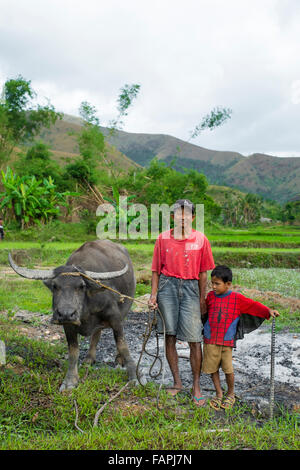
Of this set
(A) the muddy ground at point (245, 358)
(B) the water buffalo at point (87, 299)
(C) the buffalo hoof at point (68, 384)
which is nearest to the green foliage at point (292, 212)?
(A) the muddy ground at point (245, 358)

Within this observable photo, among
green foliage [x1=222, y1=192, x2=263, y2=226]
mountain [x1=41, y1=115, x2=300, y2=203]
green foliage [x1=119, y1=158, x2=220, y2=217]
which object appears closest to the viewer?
green foliage [x1=119, y1=158, x2=220, y2=217]

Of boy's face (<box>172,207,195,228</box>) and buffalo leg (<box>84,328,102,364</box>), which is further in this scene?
buffalo leg (<box>84,328,102,364</box>)

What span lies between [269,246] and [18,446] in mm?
15934


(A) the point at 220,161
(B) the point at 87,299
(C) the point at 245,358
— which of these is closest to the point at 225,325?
(B) the point at 87,299

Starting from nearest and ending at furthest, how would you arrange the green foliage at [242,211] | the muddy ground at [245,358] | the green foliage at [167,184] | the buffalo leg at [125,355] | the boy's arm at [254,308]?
1. the boy's arm at [254,308]
2. the muddy ground at [245,358]
3. the buffalo leg at [125,355]
4. the green foliage at [167,184]
5. the green foliage at [242,211]

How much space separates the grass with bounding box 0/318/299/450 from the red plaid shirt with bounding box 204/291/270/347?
20.7 inches

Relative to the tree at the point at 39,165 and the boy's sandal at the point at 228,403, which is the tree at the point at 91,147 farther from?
the boy's sandal at the point at 228,403

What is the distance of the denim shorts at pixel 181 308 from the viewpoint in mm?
3162

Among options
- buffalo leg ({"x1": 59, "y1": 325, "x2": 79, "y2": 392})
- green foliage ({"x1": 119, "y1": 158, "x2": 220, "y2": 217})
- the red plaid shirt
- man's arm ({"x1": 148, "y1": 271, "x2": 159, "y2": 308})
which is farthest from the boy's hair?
green foliage ({"x1": 119, "y1": 158, "x2": 220, "y2": 217})

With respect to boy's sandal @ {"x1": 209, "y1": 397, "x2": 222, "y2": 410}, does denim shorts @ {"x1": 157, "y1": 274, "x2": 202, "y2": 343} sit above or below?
above

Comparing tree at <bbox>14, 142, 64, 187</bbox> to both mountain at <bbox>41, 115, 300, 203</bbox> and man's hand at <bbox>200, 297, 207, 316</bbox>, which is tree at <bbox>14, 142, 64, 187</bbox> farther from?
mountain at <bbox>41, 115, 300, 203</bbox>

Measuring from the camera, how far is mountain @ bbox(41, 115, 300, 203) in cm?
9625

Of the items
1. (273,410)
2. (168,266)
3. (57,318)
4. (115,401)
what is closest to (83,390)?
(115,401)

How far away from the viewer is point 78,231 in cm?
1627
